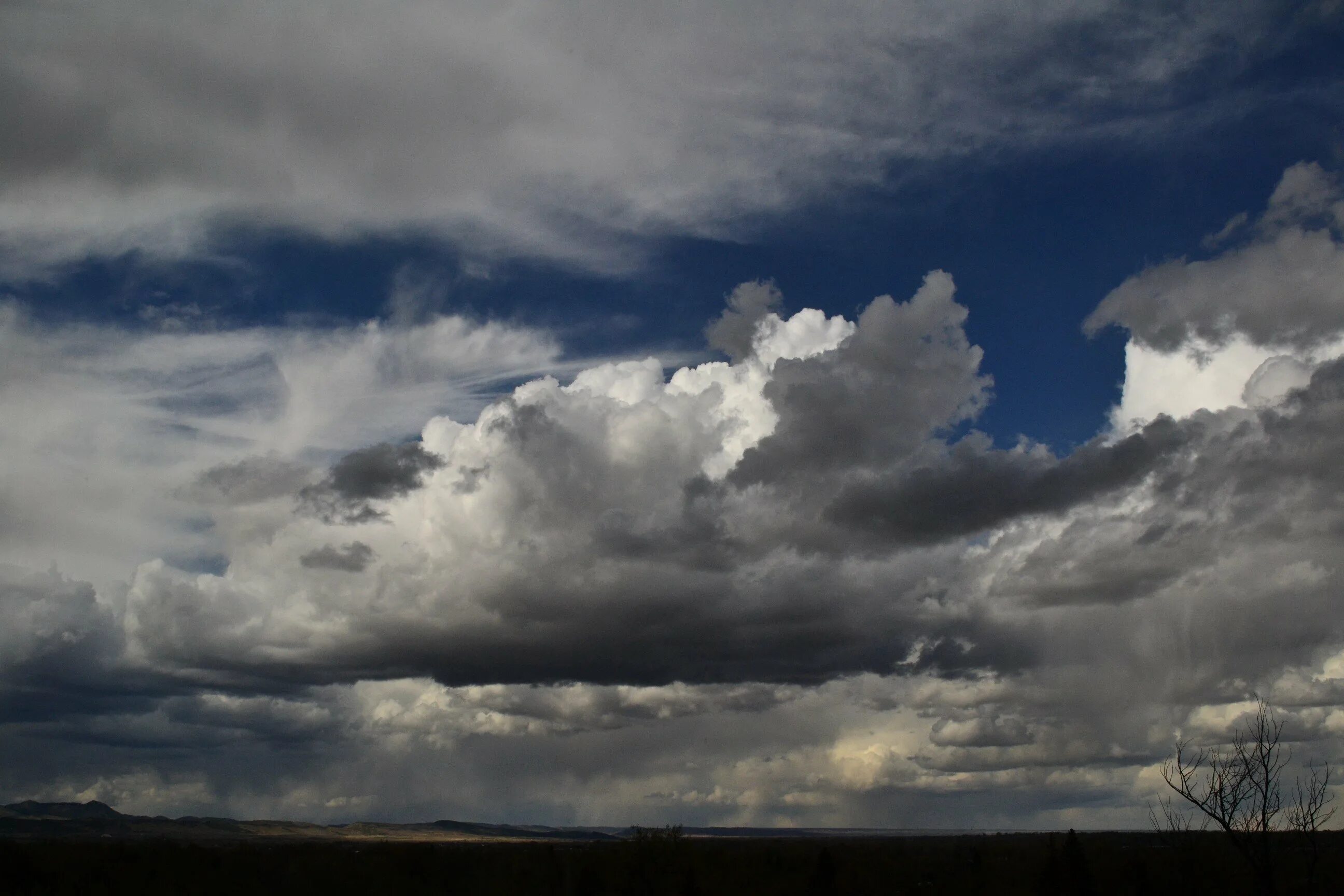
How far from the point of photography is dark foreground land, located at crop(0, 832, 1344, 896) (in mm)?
77062

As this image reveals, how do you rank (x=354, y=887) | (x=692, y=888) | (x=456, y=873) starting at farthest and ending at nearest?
(x=456, y=873) → (x=354, y=887) → (x=692, y=888)

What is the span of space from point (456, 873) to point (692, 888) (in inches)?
1326

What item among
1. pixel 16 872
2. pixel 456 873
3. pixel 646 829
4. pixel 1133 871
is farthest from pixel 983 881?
pixel 16 872

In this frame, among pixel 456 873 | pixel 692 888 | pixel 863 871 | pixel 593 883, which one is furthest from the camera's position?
pixel 863 871

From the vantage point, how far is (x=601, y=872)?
8394 cm

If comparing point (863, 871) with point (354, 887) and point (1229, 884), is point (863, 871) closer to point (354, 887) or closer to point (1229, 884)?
point (1229, 884)

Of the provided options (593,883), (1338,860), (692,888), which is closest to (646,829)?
(593,883)

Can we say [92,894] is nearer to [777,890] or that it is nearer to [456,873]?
[456,873]

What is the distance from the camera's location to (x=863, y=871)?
358 ft

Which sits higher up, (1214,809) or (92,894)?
(1214,809)

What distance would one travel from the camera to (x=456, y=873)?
3716 inches

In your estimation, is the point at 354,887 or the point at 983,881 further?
the point at 983,881

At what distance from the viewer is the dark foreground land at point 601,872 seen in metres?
77.1

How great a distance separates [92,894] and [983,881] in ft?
232
